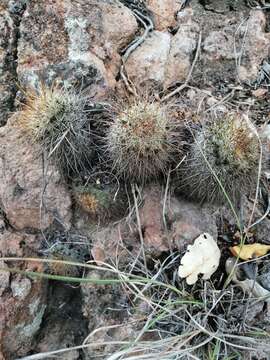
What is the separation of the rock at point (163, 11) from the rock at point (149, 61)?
10 centimetres

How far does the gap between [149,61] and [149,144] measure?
2.29 ft

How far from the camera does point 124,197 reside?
6.81 feet

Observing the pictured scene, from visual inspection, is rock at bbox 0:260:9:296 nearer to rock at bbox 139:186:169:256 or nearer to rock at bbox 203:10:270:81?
rock at bbox 139:186:169:256

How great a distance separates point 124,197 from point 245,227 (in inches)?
20.6

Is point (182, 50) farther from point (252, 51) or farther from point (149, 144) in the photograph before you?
point (149, 144)

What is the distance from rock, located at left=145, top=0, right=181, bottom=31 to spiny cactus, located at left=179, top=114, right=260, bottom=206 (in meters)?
0.74

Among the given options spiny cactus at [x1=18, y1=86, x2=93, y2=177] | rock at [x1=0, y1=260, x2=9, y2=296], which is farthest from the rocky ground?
spiny cactus at [x1=18, y1=86, x2=93, y2=177]

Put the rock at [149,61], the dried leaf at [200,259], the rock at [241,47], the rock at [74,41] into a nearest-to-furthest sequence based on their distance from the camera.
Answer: the dried leaf at [200,259] < the rock at [74,41] < the rock at [149,61] < the rock at [241,47]

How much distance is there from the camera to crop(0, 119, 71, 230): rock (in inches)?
82.8

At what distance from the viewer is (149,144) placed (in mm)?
1798

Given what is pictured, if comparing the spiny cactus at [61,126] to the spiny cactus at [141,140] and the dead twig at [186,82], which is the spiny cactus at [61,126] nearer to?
the spiny cactus at [141,140]

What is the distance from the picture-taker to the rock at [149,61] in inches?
91.6

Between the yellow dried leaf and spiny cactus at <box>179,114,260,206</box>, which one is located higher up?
spiny cactus at <box>179,114,260,206</box>

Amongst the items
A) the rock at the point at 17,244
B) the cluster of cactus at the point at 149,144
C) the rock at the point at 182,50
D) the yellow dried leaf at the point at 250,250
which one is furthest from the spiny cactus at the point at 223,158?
the rock at the point at 17,244
